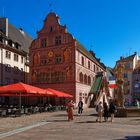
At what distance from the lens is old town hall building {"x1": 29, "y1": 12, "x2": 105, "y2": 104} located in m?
58.5

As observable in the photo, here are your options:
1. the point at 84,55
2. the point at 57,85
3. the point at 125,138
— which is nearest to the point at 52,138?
the point at 125,138

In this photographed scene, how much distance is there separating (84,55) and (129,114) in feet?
106

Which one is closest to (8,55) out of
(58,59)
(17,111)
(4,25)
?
(4,25)

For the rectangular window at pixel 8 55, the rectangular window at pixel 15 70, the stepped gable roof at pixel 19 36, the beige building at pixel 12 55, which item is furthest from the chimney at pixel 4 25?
the rectangular window at pixel 15 70

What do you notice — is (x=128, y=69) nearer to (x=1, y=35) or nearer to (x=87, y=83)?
(x=87, y=83)

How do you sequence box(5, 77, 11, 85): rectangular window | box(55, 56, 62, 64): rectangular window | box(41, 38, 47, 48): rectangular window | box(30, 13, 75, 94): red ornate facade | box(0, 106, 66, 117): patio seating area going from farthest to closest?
box(41, 38, 47, 48): rectangular window → box(5, 77, 11, 85): rectangular window → box(55, 56, 62, 64): rectangular window → box(30, 13, 75, 94): red ornate facade → box(0, 106, 66, 117): patio seating area

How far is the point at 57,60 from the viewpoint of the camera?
197 feet

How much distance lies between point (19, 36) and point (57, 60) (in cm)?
1535

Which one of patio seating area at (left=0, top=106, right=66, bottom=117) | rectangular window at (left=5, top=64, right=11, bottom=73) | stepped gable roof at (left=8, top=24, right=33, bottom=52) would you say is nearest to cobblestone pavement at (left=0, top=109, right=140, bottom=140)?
patio seating area at (left=0, top=106, right=66, bottom=117)

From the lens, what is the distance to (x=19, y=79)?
218 ft

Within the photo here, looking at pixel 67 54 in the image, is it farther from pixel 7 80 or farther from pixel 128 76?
pixel 128 76

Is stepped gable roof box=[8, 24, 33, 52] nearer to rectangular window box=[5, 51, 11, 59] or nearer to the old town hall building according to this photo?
rectangular window box=[5, 51, 11, 59]

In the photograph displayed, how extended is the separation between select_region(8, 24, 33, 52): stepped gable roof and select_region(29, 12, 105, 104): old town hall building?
697 centimetres

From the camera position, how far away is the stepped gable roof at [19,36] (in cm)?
6727
